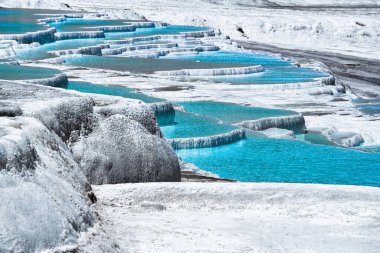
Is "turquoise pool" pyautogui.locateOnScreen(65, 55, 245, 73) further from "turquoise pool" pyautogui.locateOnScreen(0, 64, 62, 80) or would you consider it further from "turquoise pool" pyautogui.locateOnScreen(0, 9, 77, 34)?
"turquoise pool" pyautogui.locateOnScreen(0, 64, 62, 80)

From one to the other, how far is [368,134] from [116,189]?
22.4ft

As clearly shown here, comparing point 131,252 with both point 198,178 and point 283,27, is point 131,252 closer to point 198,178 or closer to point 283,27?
point 198,178

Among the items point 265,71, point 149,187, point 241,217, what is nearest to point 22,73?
point 149,187

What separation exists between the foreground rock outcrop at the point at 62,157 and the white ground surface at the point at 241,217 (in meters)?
0.23

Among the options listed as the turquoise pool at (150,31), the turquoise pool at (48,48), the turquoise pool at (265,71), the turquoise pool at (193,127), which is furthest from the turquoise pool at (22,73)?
the turquoise pool at (150,31)

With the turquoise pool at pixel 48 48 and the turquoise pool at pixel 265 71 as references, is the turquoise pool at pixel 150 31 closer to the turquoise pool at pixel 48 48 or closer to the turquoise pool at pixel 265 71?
the turquoise pool at pixel 48 48

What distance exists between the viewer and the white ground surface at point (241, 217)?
3168mm

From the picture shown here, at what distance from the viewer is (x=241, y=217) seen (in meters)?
3.59

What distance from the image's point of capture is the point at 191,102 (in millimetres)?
10664

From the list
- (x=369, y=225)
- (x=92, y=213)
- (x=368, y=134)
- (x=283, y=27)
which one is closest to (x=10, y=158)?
(x=92, y=213)

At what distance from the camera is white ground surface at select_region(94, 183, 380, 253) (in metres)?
3.17

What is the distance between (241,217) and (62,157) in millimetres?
852

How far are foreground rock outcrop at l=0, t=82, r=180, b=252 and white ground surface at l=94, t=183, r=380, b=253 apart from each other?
23 cm

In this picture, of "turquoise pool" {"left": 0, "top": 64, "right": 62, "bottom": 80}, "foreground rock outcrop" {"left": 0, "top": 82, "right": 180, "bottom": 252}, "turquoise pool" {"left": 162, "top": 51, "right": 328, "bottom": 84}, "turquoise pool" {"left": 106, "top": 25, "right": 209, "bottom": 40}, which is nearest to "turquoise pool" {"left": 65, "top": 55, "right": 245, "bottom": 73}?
"turquoise pool" {"left": 162, "top": 51, "right": 328, "bottom": 84}
